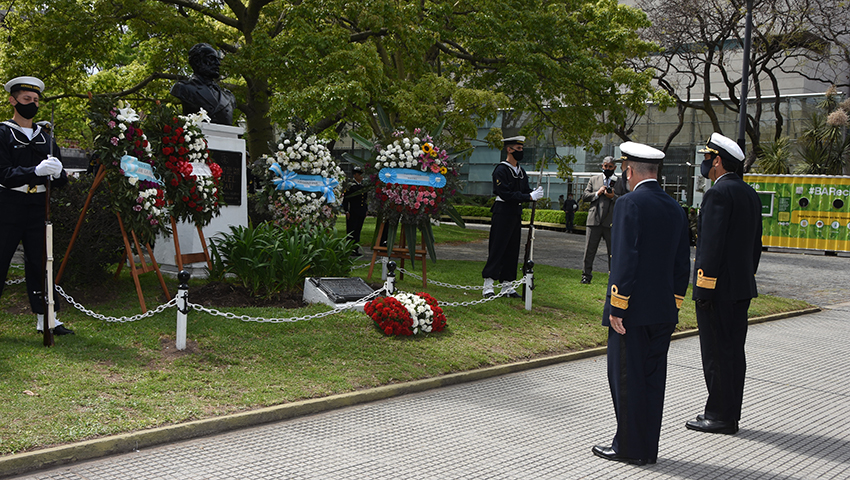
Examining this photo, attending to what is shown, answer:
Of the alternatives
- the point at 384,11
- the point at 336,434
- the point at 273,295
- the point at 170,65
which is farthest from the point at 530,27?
the point at 336,434

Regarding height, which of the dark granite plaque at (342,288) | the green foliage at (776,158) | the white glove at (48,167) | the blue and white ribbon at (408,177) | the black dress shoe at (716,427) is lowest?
the black dress shoe at (716,427)

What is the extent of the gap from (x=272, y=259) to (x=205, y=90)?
121 inches

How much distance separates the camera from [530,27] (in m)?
18.5

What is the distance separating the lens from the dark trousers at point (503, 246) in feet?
33.0

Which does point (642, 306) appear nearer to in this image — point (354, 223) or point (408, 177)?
point (408, 177)

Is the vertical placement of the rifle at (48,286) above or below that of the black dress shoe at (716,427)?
above

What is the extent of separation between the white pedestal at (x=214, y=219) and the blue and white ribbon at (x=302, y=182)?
0.52m

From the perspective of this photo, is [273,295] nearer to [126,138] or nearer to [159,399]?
[126,138]

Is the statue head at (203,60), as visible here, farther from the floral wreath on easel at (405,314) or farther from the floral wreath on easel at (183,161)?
the floral wreath on easel at (405,314)

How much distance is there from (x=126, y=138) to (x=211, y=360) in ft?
9.80

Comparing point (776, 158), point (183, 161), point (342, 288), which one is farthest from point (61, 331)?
point (776, 158)

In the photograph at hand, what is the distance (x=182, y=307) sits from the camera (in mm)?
6324

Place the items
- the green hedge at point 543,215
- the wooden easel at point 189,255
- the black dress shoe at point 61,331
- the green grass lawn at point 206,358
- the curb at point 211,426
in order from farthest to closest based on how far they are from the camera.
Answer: the green hedge at point 543,215 → the wooden easel at point 189,255 → the black dress shoe at point 61,331 → the green grass lawn at point 206,358 → the curb at point 211,426

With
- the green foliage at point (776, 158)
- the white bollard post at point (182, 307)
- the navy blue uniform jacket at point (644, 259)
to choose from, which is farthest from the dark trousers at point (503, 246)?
the green foliage at point (776, 158)
